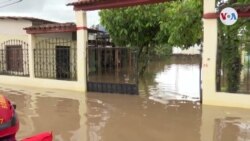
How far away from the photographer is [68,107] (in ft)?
33.2

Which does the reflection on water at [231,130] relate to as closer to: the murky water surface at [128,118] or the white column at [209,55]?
the murky water surface at [128,118]

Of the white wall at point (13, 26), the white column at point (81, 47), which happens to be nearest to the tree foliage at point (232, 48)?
the white column at point (81, 47)

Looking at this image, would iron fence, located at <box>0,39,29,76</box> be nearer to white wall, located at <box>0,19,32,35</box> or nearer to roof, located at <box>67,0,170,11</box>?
white wall, located at <box>0,19,32,35</box>

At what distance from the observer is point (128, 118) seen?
868 cm

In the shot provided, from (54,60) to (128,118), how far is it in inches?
339

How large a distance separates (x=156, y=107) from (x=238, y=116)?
7.48 ft

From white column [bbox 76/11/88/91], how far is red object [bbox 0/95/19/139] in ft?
28.4

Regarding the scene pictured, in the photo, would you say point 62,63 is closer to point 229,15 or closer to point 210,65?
point 210,65

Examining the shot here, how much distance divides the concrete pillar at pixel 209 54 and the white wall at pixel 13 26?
10.5 metres

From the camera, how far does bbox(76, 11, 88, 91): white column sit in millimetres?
12701

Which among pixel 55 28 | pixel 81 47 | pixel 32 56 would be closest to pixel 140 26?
pixel 55 28

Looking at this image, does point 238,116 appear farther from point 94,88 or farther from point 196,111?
point 94,88

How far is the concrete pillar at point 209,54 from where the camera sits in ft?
32.1

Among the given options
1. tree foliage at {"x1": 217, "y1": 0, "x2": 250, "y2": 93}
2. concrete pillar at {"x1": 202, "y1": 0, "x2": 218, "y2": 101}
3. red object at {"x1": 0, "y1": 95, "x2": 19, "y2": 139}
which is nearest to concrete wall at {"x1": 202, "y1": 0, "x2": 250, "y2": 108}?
concrete pillar at {"x1": 202, "y1": 0, "x2": 218, "y2": 101}
